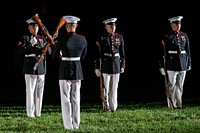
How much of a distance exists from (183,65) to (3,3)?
1544 cm

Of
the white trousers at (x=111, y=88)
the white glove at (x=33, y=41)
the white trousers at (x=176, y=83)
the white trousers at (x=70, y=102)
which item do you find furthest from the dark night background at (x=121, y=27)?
the white trousers at (x=70, y=102)

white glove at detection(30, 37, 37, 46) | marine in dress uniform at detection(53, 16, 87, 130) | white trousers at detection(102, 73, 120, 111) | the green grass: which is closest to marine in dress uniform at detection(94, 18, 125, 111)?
white trousers at detection(102, 73, 120, 111)

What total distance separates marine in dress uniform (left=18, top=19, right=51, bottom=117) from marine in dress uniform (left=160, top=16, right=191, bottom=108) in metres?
2.89

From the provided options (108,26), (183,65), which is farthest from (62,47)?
(183,65)

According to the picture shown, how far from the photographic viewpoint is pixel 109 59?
47.0ft

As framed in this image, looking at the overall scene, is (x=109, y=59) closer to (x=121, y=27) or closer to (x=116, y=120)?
(x=116, y=120)

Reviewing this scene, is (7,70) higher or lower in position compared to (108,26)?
lower

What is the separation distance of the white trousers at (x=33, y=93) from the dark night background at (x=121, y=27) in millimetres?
11039

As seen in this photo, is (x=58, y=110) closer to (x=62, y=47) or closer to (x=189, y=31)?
(x=62, y=47)

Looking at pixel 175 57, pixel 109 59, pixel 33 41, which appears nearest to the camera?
pixel 33 41

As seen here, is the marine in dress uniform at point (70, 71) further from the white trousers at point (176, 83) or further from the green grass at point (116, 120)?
the white trousers at point (176, 83)

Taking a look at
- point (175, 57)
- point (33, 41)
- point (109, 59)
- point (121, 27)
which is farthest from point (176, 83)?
point (121, 27)

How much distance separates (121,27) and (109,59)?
12.7 meters

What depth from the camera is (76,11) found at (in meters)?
27.4
